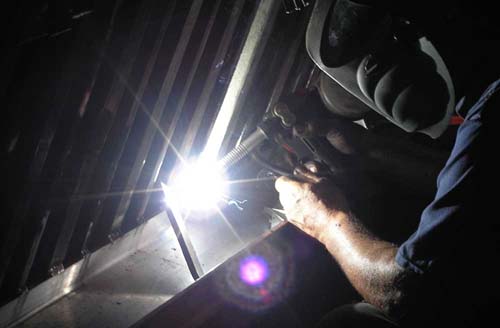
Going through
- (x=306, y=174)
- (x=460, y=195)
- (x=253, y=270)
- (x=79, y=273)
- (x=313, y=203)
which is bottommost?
(x=460, y=195)

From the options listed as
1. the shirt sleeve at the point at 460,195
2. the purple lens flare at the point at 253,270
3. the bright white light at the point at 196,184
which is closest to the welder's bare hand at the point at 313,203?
the purple lens flare at the point at 253,270

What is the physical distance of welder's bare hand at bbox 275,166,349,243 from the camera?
211cm

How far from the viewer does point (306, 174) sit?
253 centimetres

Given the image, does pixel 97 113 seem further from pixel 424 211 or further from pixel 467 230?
pixel 467 230

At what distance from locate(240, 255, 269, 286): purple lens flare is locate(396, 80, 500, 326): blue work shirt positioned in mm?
920

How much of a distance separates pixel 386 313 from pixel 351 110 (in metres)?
1.29

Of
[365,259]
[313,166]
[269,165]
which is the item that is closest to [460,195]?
[365,259]

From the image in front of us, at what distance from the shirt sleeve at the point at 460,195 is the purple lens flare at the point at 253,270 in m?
0.94

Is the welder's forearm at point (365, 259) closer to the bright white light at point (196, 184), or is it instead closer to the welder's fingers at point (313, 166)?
the welder's fingers at point (313, 166)

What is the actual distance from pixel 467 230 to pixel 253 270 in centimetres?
119

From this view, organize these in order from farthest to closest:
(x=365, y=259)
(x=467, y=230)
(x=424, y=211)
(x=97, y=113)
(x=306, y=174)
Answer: (x=306, y=174) → (x=97, y=113) → (x=365, y=259) → (x=424, y=211) → (x=467, y=230)

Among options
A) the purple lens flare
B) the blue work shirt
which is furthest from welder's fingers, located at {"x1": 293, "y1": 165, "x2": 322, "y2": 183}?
the blue work shirt

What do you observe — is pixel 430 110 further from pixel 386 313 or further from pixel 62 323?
pixel 62 323

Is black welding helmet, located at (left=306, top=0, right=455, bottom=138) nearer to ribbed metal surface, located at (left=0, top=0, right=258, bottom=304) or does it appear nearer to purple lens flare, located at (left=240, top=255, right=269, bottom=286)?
ribbed metal surface, located at (left=0, top=0, right=258, bottom=304)
